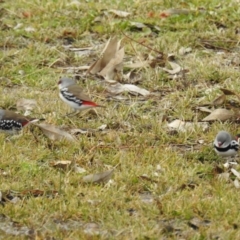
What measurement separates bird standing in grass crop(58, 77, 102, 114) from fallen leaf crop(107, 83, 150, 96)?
2.01 ft

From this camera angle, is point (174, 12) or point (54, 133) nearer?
point (54, 133)

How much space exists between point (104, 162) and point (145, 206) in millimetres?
935

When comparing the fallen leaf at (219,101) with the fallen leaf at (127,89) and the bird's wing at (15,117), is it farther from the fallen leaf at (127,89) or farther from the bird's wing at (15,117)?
the bird's wing at (15,117)

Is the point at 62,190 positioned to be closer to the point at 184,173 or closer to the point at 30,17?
the point at 184,173

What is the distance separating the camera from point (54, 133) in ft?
24.0

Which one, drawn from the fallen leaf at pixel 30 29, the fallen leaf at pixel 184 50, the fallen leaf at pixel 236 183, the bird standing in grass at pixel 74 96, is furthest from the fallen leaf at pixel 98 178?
the fallen leaf at pixel 30 29

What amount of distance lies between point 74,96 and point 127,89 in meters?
0.93

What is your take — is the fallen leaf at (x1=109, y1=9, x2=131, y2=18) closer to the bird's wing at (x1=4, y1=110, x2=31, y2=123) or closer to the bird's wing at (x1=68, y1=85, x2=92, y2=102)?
the bird's wing at (x1=68, y1=85, x2=92, y2=102)

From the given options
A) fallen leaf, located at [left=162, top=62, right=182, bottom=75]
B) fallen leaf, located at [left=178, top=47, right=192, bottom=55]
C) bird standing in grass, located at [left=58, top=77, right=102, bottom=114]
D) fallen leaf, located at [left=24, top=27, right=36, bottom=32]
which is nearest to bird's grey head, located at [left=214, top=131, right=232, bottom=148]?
bird standing in grass, located at [left=58, top=77, right=102, bottom=114]

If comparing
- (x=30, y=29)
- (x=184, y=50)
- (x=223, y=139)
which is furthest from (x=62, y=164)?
(x=30, y=29)

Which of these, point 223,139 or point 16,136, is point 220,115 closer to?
point 223,139

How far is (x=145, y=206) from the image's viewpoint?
6.04m

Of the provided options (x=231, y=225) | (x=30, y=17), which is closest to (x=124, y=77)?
(x=30, y=17)

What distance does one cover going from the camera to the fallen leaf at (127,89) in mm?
8656
